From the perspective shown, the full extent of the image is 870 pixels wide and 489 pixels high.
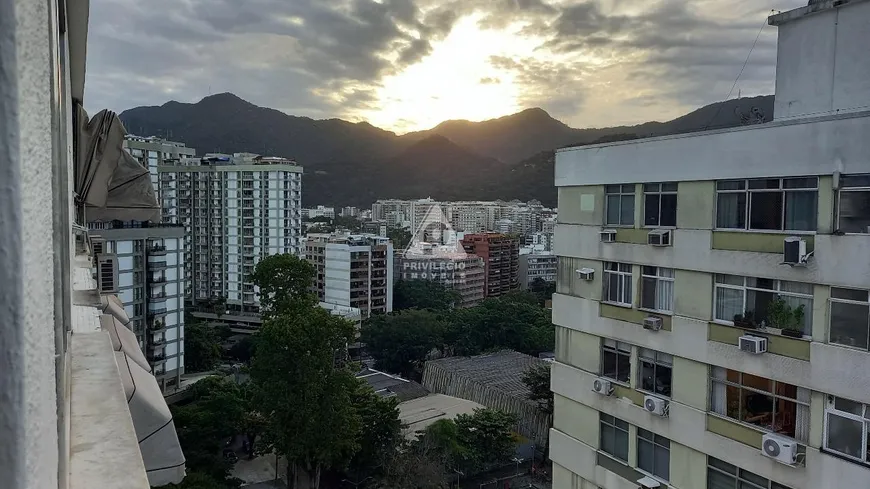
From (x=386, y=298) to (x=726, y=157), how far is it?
89.7 feet

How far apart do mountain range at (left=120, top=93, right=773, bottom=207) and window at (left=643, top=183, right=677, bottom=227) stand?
7065 centimetres

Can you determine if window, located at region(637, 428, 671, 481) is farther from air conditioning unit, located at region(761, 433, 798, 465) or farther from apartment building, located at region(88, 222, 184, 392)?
apartment building, located at region(88, 222, 184, 392)

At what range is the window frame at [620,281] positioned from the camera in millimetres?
5406

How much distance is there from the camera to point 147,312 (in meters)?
16.9

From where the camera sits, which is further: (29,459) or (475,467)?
(475,467)

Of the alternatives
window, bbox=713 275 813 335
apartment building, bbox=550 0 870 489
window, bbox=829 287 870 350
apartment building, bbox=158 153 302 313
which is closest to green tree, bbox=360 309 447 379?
apartment building, bbox=158 153 302 313

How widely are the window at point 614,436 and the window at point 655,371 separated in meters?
0.48

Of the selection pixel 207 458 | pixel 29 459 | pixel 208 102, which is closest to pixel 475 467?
pixel 207 458

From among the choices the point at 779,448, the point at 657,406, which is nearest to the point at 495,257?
the point at 657,406

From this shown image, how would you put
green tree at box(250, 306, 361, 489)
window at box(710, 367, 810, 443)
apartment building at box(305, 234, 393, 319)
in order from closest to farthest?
window at box(710, 367, 810, 443) → green tree at box(250, 306, 361, 489) → apartment building at box(305, 234, 393, 319)

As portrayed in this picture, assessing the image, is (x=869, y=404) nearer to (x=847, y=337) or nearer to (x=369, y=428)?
(x=847, y=337)

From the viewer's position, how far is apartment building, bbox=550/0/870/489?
3895mm

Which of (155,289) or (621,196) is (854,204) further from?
(155,289)

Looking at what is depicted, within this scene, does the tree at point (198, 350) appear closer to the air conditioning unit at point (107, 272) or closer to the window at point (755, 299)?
the air conditioning unit at point (107, 272)
